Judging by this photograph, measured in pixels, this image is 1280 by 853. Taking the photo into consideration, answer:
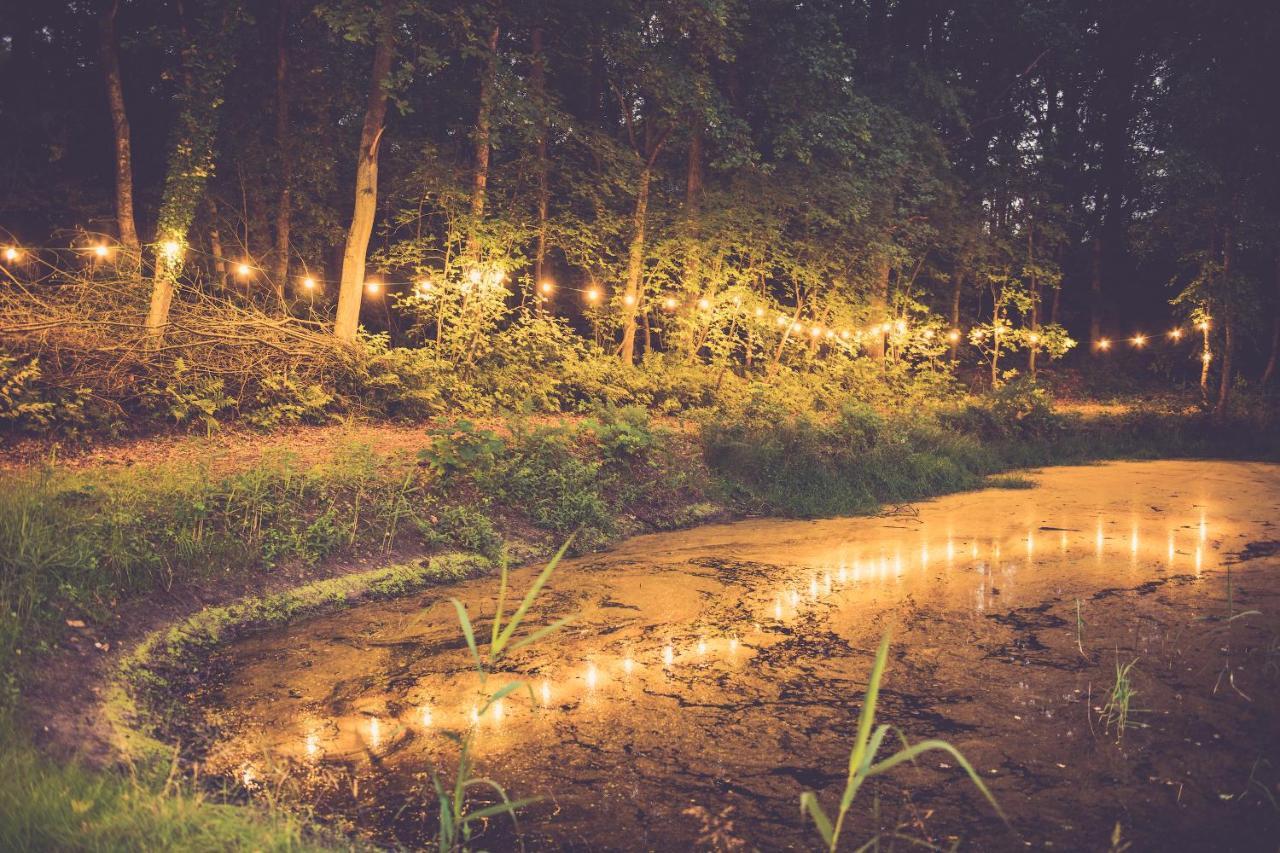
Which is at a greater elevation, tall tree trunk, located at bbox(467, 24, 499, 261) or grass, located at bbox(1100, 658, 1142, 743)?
tall tree trunk, located at bbox(467, 24, 499, 261)

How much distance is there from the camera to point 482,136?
13.7 m

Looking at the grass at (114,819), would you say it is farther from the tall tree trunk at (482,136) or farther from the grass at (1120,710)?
the tall tree trunk at (482,136)

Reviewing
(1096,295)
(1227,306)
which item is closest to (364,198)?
(1227,306)

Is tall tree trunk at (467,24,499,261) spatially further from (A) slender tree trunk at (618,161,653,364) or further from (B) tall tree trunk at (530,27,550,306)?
(A) slender tree trunk at (618,161,653,364)

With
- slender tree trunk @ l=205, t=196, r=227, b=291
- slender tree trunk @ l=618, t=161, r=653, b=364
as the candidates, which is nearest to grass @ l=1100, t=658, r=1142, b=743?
slender tree trunk @ l=618, t=161, r=653, b=364

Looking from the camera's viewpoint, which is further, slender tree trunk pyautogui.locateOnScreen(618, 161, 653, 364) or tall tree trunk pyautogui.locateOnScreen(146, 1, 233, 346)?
slender tree trunk pyautogui.locateOnScreen(618, 161, 653, 364)

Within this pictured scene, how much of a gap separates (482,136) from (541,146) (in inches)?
146

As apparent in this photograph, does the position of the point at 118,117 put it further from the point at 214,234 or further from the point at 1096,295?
the point at 1096,295

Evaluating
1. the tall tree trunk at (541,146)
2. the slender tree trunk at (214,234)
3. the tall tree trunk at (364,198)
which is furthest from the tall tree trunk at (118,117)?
the tall tree trunk at (541,146)

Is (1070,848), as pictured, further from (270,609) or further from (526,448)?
(526,448)

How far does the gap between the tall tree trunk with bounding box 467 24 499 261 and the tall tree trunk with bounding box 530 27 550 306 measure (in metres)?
1.02

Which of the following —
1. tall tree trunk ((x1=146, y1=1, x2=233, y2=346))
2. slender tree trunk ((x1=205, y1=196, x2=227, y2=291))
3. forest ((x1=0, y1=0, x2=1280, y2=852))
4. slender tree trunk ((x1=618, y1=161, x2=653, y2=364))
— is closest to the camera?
forest ((x1=0, y1=0, x2=1280, y2=852))

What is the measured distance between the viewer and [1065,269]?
96.4 ft

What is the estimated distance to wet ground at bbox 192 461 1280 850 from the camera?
331 cm
